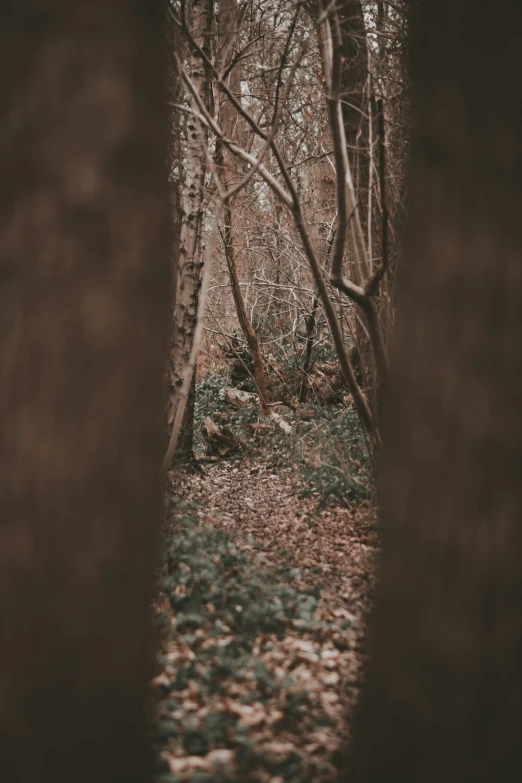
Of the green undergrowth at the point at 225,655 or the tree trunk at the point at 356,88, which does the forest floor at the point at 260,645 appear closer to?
the green undergrowth at the point at 225,655

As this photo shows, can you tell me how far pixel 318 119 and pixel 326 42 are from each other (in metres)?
4.20

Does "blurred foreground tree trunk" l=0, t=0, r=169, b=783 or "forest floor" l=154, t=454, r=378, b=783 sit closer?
"blurred foreground tree trunk" l=0, t=0, r=169, b=783

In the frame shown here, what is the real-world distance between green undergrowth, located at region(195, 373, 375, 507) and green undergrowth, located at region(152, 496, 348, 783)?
1.54 m

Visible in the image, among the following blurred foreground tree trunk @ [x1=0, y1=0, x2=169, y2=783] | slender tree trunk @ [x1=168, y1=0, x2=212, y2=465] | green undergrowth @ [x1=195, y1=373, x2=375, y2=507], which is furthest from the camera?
slender tree trunk @ [x1=168, y1=0, x2=212, y2=465]

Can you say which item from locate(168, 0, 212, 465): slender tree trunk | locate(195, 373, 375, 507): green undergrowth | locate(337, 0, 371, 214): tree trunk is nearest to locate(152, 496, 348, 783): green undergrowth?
locate(195, 373, 375, 507): green undergrowth

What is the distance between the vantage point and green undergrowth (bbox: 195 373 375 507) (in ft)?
17.9

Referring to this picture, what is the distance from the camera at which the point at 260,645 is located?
2980 millimetres

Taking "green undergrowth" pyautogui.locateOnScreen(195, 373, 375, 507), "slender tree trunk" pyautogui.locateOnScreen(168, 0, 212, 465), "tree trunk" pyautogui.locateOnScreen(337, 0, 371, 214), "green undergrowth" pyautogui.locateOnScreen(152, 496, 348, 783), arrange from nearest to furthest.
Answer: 1. "green undergrowth" pyautogui.locateOnScreen(152, 496, 348, 783)
2. "tree trunk" pyautogui.locateOnScreen(337, 0, 371, 214)
3. "green undergrowth" pyautogui.locateOnScreen(195, 373, 375, 507)
4. "slender tree trunk" pyautogui.locateOnScreen(168, 0, 212, 465)

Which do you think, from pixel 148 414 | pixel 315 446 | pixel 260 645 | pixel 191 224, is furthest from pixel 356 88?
pixel 260 645

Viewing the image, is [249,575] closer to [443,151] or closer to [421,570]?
[421,570]

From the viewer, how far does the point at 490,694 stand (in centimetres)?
188

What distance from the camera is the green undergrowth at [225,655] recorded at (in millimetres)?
2246

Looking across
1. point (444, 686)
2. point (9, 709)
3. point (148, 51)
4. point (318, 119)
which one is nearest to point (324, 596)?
point (444, 686)

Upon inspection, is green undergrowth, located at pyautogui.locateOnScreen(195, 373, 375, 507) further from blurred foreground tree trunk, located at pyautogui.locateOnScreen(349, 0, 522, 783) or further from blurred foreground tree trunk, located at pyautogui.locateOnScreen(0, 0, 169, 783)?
blurred foreground tree trunk, located at pyautogui.locateOnScreen(0, 0, 169, 783)
